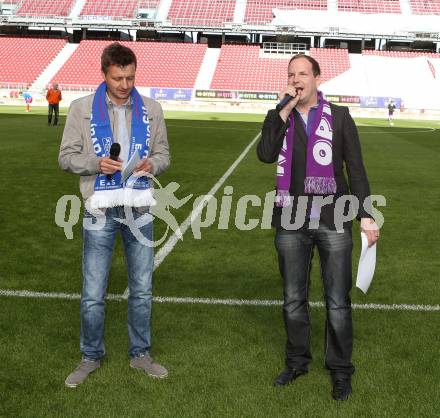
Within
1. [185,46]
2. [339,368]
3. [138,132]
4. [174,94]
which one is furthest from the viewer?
[185,46]

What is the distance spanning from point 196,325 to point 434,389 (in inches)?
69.8

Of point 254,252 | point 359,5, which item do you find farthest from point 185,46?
point 254,252

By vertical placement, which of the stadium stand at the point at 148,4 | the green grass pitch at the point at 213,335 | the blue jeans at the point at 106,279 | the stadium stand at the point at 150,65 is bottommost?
the green grass pitch at the point at 213,335

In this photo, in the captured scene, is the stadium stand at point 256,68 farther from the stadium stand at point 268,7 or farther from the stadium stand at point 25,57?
the stadium stand at point 25,57

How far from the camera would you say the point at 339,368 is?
3803 millimetres

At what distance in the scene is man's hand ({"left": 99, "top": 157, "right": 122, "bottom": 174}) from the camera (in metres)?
3.39

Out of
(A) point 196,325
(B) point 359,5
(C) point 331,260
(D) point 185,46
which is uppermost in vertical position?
(B) point 359,5

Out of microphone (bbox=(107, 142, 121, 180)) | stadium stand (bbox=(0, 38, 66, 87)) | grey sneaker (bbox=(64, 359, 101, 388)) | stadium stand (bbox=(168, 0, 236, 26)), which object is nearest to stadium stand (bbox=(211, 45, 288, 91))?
stadium stand (bbox=(168, 0, 236, 26))

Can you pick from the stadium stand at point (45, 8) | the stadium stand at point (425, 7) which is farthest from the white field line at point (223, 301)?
the stadium stand at point (425, 7)

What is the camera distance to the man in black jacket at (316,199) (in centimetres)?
348

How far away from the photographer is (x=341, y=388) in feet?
12.2

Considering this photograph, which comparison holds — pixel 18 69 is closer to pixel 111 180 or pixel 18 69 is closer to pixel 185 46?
pixel 185 46

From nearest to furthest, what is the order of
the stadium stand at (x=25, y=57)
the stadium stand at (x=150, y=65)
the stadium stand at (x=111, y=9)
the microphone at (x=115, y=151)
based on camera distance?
the microphone at (x=115, y=151) < the stadium stand at (x=150, y=65) < the stadium stand at (x=25, y=57) < the stadium stand at (x=111, y=9)

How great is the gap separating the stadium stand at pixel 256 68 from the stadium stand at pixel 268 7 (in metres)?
4.36
